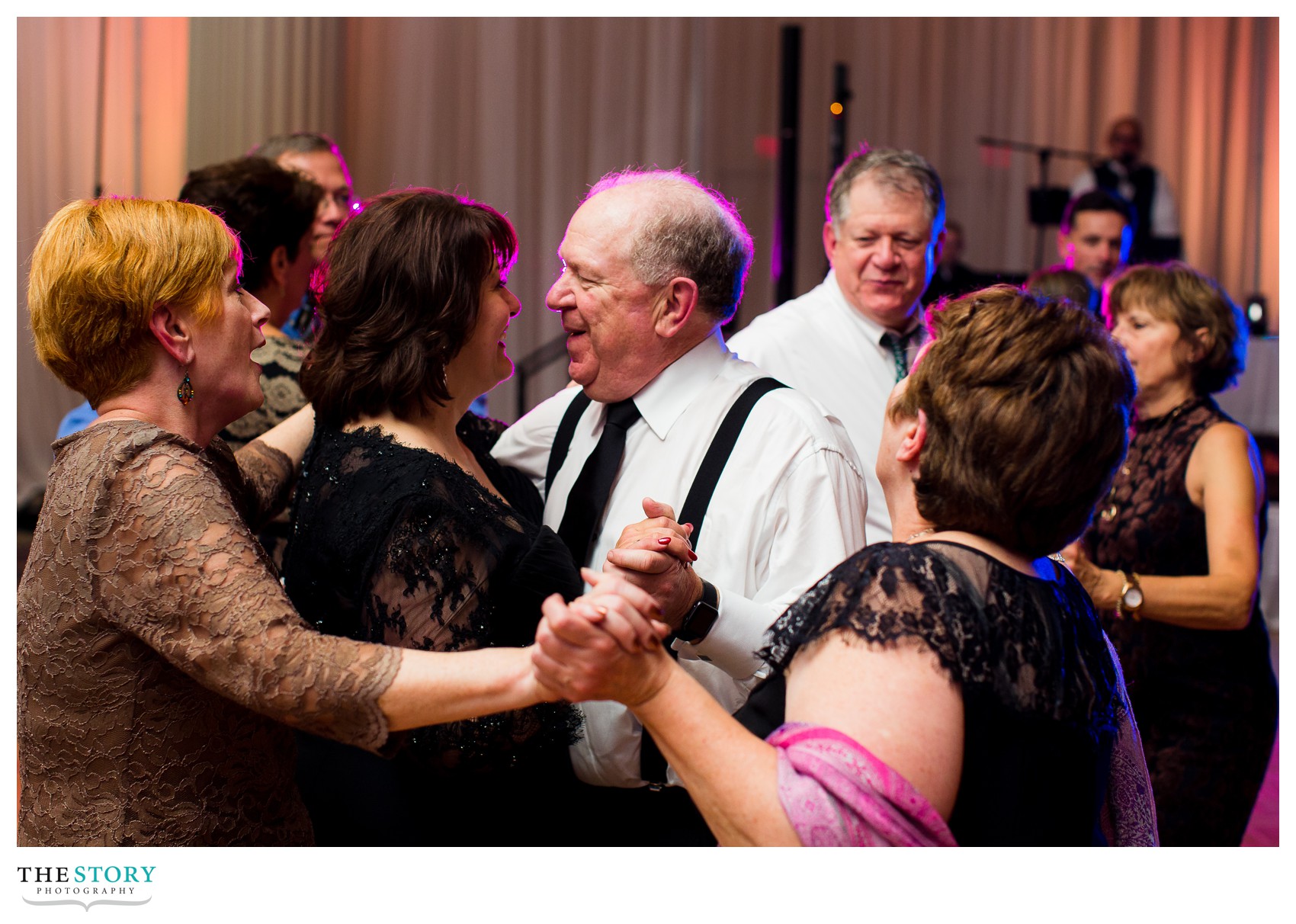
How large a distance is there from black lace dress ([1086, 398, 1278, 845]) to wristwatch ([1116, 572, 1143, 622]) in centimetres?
19

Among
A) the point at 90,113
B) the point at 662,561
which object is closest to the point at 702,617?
the point at 662,561

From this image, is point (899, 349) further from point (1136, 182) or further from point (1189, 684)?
point (1136, 182)

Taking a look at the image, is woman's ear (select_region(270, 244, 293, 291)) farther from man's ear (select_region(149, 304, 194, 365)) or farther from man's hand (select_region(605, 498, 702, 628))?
man's hand (select_region(605, 498, 702, 628))

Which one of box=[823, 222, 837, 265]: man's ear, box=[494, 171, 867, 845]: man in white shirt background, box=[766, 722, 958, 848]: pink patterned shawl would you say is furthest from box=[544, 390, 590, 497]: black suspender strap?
box=[823, 222, 837, 265]: man's ear

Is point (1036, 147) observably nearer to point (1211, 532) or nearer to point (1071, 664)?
point (1211, 532)

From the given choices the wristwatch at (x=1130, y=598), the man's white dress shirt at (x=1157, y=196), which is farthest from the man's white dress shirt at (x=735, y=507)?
the man's white dress shirt at (x=1157, y=196)

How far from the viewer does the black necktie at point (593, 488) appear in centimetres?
209

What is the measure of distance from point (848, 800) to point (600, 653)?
1.11ft

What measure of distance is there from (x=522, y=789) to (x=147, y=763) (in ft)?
1.90

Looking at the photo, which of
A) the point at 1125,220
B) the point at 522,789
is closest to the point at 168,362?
the point at 522,789

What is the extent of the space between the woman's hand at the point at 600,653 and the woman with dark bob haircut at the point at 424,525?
248 millimetres

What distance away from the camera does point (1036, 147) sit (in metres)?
9.74

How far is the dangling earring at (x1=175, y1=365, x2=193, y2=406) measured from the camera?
1.60 meters

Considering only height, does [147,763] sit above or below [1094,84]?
below
